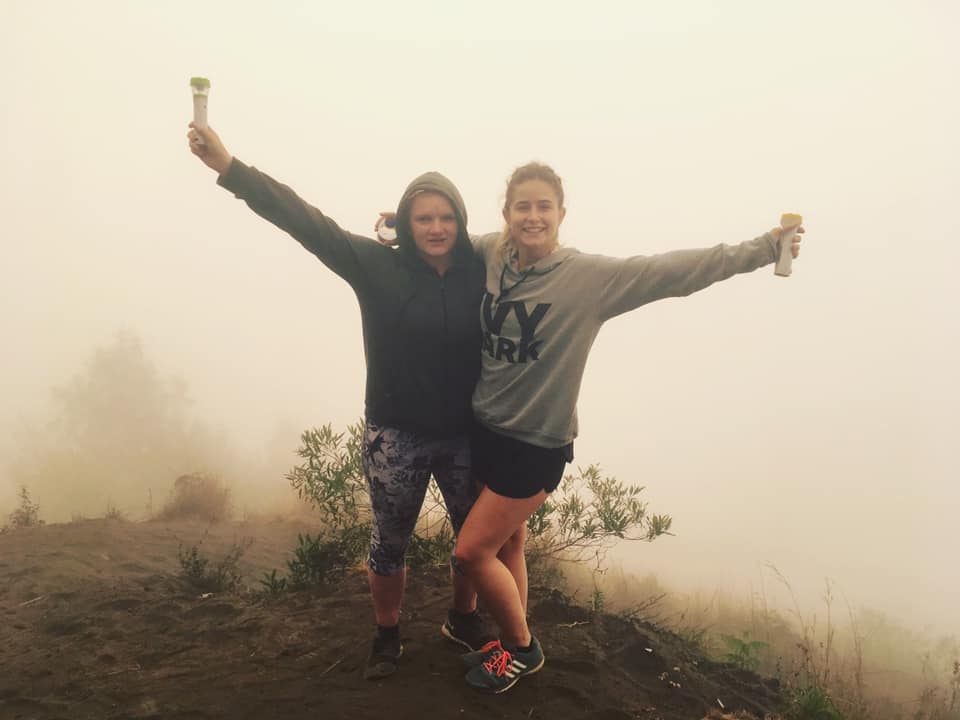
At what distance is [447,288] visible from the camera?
291 centimetres

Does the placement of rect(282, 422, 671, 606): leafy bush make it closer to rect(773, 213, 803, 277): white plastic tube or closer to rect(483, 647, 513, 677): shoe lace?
rect(483, 647, 513, 677): shoe lace

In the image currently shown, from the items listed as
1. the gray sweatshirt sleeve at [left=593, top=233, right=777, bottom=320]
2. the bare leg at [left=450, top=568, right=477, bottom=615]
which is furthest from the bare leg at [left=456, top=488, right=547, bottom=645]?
the gray sweatshirt sleeve at [left=593, top=233, right=777, bottom=320]

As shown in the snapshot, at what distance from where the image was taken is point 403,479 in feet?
9.78

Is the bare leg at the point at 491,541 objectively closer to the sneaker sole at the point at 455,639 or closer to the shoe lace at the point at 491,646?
the shoe lace at the point at 491,646

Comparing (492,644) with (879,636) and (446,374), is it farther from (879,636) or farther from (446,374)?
(879,636)

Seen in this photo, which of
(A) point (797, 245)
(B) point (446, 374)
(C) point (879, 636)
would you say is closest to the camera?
(A) point (797, 245)

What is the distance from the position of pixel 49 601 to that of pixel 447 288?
4.31 meters

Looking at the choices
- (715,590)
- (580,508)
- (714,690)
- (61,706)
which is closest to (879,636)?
(715,590)

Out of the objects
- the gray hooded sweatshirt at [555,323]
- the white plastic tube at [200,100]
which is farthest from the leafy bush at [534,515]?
the white plastic tube at [200,100]

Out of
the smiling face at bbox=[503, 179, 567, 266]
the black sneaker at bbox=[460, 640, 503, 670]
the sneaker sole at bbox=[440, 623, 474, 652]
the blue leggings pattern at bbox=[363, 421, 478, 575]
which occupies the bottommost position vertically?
the sneaker sole at bbox=[440, 623, 474, 652]

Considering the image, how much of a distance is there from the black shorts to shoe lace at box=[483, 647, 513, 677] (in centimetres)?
98

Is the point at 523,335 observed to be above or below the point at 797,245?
below

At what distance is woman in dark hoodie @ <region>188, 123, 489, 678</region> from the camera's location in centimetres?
284

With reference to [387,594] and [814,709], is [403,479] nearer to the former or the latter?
[387,594]
